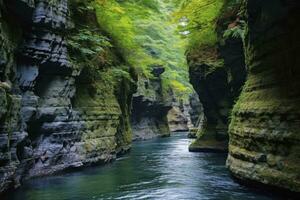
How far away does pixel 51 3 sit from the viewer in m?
17.2

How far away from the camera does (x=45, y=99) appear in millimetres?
18625

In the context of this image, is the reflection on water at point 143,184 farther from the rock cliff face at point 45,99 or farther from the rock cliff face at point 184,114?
the rock cliff face at point 184,114

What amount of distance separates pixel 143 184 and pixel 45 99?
662 centimetres

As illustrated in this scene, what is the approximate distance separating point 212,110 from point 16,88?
1874 cm

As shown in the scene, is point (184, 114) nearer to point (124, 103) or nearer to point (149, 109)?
point (149, 109)

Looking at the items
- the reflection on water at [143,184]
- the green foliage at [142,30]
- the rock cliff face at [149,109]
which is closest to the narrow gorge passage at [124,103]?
the reflection on water at [143,184]

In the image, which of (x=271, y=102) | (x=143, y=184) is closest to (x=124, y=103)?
(x=143, y=184)

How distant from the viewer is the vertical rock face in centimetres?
1209

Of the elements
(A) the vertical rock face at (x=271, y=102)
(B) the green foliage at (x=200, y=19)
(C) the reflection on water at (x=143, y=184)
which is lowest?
(C) the reflection on water at (x=143, y=184)

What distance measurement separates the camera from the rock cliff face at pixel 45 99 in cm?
1385

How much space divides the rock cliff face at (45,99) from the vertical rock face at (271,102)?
8660 mm

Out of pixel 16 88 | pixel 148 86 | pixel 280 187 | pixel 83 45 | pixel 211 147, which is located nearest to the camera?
pixel 280 187

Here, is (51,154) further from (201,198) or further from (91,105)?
(201,198)

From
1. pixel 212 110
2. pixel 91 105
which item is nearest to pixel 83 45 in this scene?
pixel 91 105
